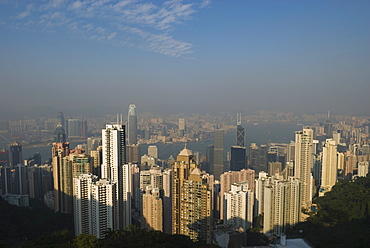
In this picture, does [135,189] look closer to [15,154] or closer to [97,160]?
[97,160]

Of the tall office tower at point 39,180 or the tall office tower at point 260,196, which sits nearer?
the tall office tower at point 260,196

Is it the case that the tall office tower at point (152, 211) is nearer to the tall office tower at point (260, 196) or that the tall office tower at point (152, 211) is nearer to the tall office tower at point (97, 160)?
the tall office tower at point (97, 160)

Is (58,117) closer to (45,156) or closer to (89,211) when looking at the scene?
(45,156)

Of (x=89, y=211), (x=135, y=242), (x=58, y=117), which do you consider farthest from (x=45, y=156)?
(x=135, y=242)

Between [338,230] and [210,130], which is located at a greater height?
[210,130]

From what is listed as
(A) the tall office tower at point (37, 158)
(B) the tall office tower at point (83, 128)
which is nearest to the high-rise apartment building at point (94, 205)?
(B) the tall office tower at point (83, 128)

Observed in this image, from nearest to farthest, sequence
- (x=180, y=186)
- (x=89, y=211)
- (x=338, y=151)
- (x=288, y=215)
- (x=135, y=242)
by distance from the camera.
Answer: (x=135, y=242)
(x=180, y=186)
(x=89, y=211)
(x=288, y=215)
(x=338, y=151)

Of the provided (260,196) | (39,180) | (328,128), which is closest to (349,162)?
(328,128)
